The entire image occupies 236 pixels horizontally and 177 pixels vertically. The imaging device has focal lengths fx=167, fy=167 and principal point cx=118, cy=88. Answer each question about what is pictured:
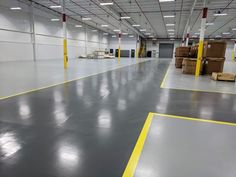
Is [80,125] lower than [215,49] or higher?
lower

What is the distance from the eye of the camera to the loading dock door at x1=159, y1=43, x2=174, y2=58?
4494 centimetres

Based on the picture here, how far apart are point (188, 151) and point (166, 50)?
151 ft

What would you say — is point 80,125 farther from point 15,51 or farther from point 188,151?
point 15,51

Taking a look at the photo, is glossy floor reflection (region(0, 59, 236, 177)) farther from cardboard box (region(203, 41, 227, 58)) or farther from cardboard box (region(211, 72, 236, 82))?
cardboard box (region(203, 41, 227, 58))

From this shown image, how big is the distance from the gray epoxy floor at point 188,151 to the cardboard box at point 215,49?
8137 mm

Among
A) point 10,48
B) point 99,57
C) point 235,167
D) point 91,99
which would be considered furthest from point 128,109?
point 99,57

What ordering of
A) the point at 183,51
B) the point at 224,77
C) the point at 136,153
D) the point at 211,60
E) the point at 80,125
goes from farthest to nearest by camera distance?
the point at 183,51, the point at 211,60, the point at 224,77, the point at 80,125, the point at 136,153

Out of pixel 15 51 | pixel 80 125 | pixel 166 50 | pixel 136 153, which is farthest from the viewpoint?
pixel 166 50

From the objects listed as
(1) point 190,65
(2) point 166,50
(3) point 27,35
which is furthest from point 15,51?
(2) point 166,50

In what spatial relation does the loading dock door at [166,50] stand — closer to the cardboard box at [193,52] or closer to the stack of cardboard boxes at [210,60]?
the cardboard box at [193,52]

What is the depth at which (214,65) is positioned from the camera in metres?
10.3

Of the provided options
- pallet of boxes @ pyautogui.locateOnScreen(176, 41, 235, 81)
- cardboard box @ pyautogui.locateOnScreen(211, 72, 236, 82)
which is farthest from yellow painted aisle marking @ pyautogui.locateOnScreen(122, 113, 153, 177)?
pallet of boxes @ pyautogui.locateOnScreen(176, 41, 235, 81)

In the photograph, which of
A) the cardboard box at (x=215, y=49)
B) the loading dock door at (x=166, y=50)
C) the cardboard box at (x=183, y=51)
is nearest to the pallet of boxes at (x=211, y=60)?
the cardboard box at (x=215, y=49)

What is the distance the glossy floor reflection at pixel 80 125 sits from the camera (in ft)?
6.65
